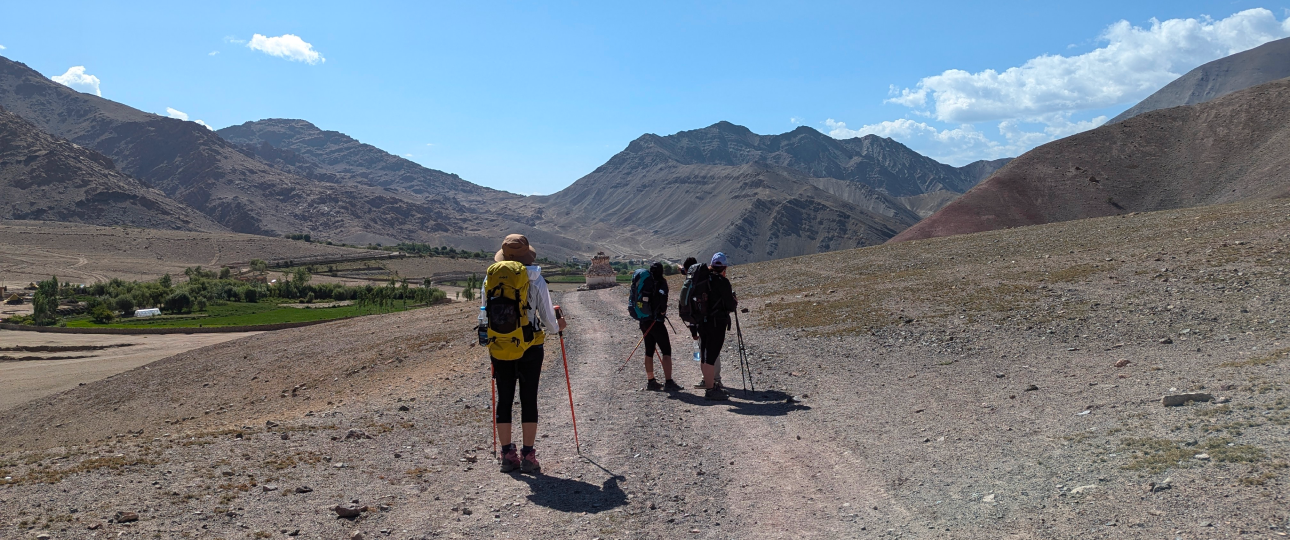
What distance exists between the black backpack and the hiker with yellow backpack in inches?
149

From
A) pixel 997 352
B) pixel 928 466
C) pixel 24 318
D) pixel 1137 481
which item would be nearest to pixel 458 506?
pixel 928 466

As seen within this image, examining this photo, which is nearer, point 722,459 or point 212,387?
point 722,459

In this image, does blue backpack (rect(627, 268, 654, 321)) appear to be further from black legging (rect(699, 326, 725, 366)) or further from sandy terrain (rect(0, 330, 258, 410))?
sandy terrain (rect(0, 330, 258, 410))

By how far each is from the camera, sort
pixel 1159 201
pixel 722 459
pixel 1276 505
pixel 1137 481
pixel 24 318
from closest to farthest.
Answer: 1. pixel 1276 505
2. pixel 1137 481
3. pixel 722 459
4. pixel 24 318
5. pixel 1159 201

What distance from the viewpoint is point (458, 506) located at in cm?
681

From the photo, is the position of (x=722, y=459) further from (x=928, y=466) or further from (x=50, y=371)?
(x=50, y=371)

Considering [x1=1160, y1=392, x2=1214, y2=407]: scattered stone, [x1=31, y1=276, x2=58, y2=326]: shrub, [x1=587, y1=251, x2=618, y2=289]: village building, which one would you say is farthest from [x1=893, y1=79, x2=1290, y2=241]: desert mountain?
[x1=31, y1=276, x2=58, y2=326]: shrub

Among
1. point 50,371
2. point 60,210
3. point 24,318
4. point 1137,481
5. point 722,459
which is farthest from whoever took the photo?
point 60,210

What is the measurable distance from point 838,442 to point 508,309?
4095 millimetres

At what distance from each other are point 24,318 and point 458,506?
75.4 meters

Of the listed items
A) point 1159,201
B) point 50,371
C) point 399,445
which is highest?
point 1159,201

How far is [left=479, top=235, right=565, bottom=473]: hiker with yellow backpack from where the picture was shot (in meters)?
7.56

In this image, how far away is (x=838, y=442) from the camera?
8680mm

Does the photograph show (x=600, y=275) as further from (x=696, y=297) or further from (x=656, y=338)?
(x=696, y=297)
